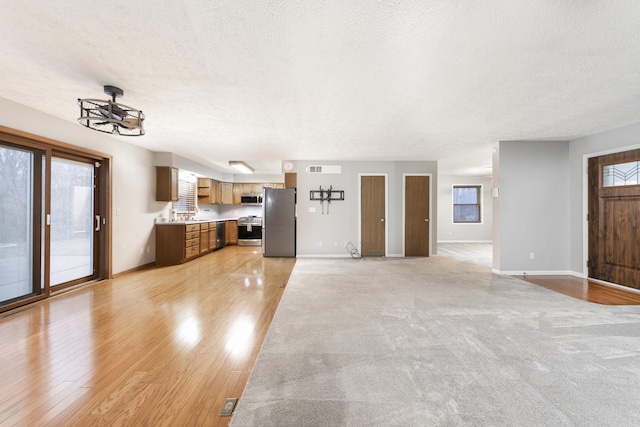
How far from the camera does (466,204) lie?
33.0ft

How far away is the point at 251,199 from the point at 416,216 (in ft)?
18.2

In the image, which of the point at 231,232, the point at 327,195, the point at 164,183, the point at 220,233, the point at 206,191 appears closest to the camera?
the point at 164,183

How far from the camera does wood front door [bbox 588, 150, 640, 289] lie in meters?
4.06

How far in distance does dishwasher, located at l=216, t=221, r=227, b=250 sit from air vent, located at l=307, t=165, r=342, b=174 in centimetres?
357

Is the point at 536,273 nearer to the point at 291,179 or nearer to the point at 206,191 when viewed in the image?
the point at 291,179

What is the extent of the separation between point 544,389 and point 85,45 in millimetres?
4046

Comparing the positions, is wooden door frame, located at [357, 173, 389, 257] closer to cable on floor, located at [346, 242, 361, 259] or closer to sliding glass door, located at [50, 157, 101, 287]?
cable on floor, located at [346, 242, 361, 259]

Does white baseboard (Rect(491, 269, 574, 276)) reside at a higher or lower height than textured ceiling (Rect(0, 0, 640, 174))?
lower

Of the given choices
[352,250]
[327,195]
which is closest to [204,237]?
[327,195]

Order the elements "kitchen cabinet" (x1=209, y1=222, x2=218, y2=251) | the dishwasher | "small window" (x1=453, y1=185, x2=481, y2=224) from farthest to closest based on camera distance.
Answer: "small window" (x1=453, y1=185, x2=481, y2=224), the dishwasher, "kitchen cabinet" (x1=209, y1=222, x2=218, y2=251)

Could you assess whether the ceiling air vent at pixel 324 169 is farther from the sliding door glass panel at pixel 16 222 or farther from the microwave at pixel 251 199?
the sliding door glass panel at pixel 16 222

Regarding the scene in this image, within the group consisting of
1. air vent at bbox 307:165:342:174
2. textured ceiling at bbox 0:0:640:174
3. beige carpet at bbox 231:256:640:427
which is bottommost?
beige carpet at bbox 231:256:640:427

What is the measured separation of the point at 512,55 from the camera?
7.27 ft

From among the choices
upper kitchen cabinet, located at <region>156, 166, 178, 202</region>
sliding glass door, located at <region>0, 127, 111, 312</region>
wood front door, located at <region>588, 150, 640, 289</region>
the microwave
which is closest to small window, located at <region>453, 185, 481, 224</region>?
wood front door, located at <region>588, 150, 640, 289</region>
